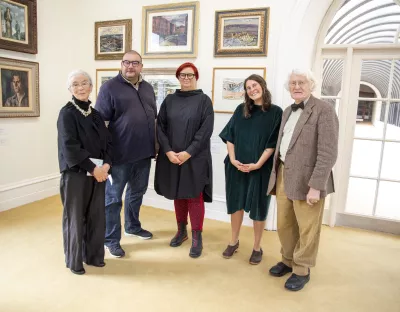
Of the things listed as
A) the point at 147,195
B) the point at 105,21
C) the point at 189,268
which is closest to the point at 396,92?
the point at 189,268

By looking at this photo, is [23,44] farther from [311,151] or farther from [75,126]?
[311,151]

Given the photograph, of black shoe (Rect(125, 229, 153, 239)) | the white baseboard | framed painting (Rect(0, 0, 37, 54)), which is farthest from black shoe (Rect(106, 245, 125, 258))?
framed painting (Rect(0, 0, 37, 54))

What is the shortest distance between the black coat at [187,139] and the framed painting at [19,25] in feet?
6.44

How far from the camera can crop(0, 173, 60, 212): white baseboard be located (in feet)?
11.6

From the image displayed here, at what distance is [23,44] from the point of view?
354 cm

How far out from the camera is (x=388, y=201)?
340 cm

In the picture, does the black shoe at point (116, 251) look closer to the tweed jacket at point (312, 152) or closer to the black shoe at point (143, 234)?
the black shoe at point (143, 234)

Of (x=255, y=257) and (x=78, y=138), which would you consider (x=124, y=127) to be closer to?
(x=78, y=138)

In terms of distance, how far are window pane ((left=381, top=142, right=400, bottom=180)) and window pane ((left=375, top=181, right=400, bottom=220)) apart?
0.08 m

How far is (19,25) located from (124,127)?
1.99 m

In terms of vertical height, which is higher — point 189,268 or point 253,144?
point 253,144

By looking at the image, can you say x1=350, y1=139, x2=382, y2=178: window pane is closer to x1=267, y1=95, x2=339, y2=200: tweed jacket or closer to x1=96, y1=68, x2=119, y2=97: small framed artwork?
x1=267, y1=95, x2=339, y2=200: tweed jacket

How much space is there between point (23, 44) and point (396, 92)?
151 inches

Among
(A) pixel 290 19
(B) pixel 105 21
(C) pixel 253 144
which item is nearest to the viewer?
(C) pixel 253 144
